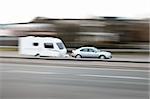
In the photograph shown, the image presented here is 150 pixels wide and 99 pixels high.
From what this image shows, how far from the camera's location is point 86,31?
6.48 meters

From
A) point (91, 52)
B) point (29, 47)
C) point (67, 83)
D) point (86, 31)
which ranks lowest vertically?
point (67, 83)

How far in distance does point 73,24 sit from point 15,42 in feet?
3.61

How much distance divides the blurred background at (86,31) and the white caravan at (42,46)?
0.64ft

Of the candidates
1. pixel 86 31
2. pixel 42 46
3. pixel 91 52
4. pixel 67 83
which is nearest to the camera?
pixel 67 83

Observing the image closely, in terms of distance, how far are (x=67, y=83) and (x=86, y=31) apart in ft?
4.50

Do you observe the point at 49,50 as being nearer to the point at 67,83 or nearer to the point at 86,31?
the point at 86,31

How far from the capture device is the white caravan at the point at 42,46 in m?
6.62

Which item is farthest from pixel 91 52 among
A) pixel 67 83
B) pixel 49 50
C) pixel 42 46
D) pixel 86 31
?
pixel 67 83

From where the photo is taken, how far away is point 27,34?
20.8ft

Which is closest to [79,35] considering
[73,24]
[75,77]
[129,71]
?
[73,24]

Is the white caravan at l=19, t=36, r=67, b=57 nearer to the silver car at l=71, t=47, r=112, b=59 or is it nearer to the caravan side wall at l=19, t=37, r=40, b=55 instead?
the caravan side wall at l=19, t=37, r=40, b=55

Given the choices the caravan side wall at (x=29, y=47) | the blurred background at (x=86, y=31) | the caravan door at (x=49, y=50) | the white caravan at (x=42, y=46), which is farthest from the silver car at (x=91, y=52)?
the caravan side wall at (x=29, y=47)

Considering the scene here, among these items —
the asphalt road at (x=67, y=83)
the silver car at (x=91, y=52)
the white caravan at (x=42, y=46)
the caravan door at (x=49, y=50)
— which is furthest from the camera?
the caravan door at (x=49, y=50)

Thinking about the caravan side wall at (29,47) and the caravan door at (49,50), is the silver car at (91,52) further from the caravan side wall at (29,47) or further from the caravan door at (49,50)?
the caravan side wall at (29,47)
